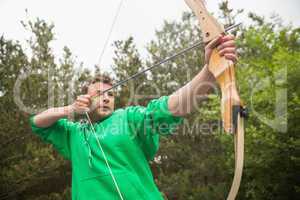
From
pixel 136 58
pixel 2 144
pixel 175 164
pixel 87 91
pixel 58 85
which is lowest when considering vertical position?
pixel 175 164

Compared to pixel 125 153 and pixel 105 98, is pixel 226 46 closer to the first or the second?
pixel 125 153

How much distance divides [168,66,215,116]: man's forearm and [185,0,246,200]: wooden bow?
0.05 meters

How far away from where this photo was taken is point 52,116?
1.65 metres

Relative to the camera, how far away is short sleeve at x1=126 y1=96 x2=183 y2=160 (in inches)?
49.6

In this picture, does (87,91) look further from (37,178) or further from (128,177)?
(37,178)

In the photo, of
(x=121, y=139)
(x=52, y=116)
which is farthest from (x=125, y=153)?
(x=52, y=116)

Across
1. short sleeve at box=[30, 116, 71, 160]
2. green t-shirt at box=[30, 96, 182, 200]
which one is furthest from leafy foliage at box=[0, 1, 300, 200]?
green t-shirt at box=[30, 96, 182, 200]

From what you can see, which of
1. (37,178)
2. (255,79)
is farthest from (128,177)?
(255,79)

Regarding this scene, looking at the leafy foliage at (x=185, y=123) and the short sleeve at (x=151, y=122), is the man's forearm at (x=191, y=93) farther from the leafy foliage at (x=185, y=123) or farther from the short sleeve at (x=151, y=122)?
the leafy foliage at (x=185, y=123)

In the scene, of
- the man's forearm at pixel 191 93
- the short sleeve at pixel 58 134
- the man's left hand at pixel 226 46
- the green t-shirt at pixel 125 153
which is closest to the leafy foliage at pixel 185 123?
the short sleeve at pixel 58 134

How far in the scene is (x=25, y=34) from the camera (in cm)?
529

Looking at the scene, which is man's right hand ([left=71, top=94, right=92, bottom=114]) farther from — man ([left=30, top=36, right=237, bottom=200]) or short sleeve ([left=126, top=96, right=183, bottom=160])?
short sleeve ([left=126, top=96, right=183, bottom=160])

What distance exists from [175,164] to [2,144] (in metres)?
3.05

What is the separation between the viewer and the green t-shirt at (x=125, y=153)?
1.31 m
